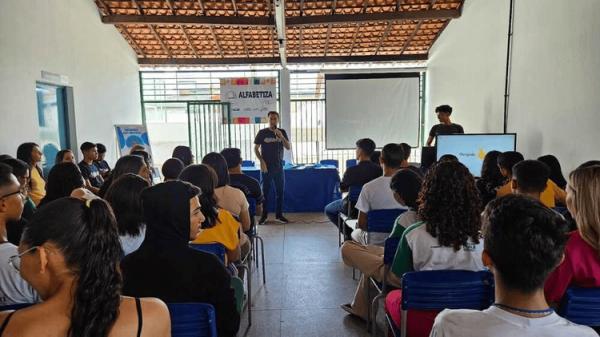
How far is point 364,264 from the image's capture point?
8.51ft

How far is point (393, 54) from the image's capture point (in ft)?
30.4

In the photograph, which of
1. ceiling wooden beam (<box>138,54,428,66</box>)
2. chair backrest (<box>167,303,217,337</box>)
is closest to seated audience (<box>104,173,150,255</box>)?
chair backrest (<box>167,303,217,337</box>)

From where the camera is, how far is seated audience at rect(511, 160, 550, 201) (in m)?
2.52

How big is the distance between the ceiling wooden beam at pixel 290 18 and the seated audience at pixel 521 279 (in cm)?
693

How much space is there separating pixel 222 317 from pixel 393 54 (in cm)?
864

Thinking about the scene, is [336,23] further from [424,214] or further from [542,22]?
[424,214]

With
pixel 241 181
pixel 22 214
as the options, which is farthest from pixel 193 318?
pixel 241 181

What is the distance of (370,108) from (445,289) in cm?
742

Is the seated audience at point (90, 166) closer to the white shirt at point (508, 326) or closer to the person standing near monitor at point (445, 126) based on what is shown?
the person standing near monitor at point (445, 126)

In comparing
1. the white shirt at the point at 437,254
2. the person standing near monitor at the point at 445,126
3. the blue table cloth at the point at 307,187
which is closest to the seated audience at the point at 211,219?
the white shirt at the point at 437,254

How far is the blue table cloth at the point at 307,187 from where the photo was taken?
666 centimetres

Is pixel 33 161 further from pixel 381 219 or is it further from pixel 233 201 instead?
pixel 381 219

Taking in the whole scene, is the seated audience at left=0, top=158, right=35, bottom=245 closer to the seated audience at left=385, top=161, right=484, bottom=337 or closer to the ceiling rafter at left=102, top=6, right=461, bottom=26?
the seated audience at left=385, top=161, right=484, bottom=337

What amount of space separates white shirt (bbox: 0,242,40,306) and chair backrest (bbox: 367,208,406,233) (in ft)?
7.03
